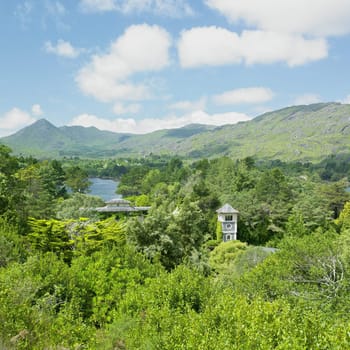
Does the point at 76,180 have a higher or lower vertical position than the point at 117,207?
higher

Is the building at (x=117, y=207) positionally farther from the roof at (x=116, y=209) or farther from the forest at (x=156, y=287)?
the forest at (x=156, y=287)

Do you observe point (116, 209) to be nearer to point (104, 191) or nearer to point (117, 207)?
point (117, 207)

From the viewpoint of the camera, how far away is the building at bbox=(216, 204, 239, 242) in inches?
1745

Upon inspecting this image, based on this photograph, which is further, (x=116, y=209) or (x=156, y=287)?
(x=116, y=209)

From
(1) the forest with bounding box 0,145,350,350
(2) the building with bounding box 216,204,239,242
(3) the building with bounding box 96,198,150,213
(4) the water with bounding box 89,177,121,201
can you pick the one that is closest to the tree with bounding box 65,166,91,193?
(4) the water with bounding box 89,177,121,201

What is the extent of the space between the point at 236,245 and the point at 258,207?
15.1 metres

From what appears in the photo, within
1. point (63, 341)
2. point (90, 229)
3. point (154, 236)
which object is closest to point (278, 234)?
point (154, 236)

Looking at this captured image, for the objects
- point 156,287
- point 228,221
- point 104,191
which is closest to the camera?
point 156,287

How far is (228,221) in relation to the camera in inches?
1751

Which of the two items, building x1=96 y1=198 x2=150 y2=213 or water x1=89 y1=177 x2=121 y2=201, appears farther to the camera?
water x1=89 y1=177 x2=121 y2=201

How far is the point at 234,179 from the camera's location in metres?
62.2

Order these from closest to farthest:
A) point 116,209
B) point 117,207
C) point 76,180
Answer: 1. point 116,209
2. point 117,207
3. point 76,180

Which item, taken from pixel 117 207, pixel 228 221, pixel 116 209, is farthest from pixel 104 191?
pixel 228 221

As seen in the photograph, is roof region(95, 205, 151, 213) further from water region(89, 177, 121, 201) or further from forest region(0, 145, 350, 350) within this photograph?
water region(89, 177, 121, 201)
